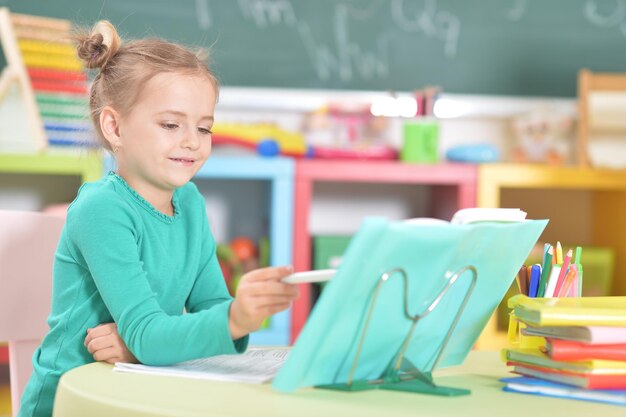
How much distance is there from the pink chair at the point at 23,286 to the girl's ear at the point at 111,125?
20cm

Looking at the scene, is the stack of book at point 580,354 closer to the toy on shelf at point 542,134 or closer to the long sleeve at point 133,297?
the long sleeve at point 133,297

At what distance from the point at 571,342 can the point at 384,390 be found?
0.18m

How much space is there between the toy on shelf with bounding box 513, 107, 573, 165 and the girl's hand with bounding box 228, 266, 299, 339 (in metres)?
2.36

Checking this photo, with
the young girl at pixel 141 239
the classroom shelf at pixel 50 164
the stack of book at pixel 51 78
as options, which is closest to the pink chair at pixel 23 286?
the young girl at pixel 141 239

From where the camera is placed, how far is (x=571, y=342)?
891 mm

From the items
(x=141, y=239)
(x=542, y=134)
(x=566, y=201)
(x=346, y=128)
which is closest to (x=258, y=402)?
(x=141, y=239)

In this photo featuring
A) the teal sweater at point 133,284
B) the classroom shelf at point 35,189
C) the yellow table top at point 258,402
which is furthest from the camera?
the classroom shelf at point 35,189

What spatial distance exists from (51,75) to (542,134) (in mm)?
1562

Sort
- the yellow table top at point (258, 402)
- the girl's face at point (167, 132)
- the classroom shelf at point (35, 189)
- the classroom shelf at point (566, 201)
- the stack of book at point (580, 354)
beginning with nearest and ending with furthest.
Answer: the yellow table top at point (258, 402) → the stack of book at point (580, 354) → the girl's face at point (167, 132) → the classroom shelf at point (566, 201) → the classroom shelf at point (35, 189)

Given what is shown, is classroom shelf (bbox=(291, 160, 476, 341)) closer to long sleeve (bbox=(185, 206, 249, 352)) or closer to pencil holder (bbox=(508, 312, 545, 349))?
long sleeve (bbox=(185, 206, 249, 352))

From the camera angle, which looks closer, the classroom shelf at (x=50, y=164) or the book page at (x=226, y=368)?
the book page at (x=226, y=368)

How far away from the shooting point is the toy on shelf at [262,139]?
9.10 feet

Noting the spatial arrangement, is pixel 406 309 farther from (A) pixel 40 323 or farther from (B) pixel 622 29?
(B) pixel 622 29

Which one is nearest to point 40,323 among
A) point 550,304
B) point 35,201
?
point 550,304
